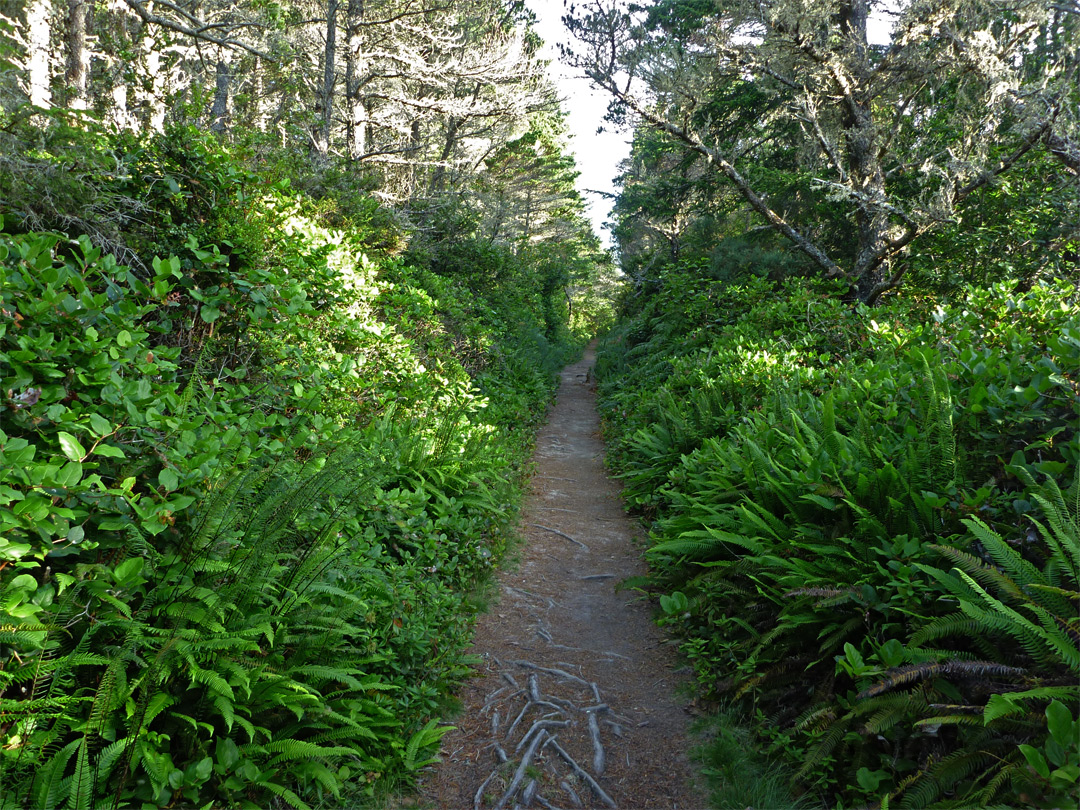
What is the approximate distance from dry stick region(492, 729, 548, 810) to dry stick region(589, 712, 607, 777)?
287 mm

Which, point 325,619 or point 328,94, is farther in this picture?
point 328,94

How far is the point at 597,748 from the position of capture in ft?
11.5

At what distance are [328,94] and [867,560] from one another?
11432 millimetres

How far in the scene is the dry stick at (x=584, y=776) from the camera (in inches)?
124

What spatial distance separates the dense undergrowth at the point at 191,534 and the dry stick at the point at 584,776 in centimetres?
69

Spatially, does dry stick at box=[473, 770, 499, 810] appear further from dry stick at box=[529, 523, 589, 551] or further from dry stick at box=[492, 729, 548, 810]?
dry stick at box=[529, 523, 589, 551]

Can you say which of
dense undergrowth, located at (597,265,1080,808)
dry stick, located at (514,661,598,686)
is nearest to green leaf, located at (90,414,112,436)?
dry stick, located at (514,661,598,686)

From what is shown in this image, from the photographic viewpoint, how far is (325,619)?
3.14 meters

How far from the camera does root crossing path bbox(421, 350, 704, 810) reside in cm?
320

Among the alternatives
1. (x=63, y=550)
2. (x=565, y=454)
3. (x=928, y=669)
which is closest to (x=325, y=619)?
(x=63, y=550)

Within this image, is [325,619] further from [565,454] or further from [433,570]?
[565,454]

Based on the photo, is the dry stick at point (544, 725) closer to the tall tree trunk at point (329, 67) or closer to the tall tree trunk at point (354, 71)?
the tall tree trunk at point (329, 67)

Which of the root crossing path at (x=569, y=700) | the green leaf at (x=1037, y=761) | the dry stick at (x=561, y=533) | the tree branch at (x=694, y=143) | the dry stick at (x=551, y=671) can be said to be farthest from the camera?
the tree branch at (x=694, y=143)

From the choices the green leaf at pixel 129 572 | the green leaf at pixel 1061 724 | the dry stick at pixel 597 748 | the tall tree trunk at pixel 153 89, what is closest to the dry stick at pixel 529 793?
the dry stick at pixel 597 748
